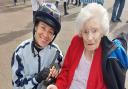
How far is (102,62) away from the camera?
9.39 feet

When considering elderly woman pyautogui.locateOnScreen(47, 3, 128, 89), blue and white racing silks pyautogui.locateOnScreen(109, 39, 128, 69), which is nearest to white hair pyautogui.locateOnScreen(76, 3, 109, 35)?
elderly woman pyautogui.locateOnScreen(47, 3, 128, 89)

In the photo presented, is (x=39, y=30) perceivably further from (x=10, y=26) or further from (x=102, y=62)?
(x=10, y=26)

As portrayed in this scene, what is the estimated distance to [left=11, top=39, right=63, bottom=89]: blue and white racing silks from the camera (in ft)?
9.72

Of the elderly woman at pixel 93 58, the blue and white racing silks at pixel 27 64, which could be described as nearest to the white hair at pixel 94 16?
the elderly woman at pixel 93 58

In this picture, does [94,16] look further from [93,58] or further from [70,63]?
[70,63]

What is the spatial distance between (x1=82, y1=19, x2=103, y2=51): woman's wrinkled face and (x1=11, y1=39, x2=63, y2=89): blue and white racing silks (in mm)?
373

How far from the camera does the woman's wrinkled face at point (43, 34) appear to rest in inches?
114

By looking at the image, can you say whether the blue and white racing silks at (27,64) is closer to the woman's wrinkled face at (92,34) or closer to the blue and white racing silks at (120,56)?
the woman's wrinkled face at (92,34)

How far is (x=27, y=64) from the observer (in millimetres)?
2984

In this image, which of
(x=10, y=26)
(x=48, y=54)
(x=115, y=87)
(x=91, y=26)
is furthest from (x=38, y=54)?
(x=10, y=26)

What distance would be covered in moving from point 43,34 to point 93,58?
1.56ft

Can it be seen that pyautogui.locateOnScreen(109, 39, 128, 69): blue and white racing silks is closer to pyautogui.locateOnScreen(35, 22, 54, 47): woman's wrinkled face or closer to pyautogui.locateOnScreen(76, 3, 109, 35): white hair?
pyautogui.locateOnScreen(76, 3, 109, 35): white hair

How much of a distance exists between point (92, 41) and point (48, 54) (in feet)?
1.42

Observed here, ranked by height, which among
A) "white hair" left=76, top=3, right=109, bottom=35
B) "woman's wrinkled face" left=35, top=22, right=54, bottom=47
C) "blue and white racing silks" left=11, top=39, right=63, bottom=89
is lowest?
"blue and white racing silks" left=11, top=39, right=63, bottom=89
